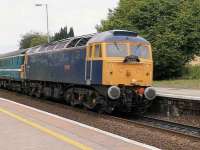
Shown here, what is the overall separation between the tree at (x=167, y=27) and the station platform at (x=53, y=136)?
106ft

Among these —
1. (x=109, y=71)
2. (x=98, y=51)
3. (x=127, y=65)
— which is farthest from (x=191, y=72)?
(x=109, y=71)

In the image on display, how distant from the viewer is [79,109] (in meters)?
21.3

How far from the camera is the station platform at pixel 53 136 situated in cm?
1030

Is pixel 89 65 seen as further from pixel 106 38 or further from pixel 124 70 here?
pixel 124 70

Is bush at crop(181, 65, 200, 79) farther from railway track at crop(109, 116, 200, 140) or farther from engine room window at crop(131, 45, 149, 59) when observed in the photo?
railway track at crop(109, 116, 200, 140)

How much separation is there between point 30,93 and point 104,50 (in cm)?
1265

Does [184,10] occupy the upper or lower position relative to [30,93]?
upper

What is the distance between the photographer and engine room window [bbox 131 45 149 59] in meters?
19.4

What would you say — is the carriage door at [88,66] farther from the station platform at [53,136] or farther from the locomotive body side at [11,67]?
the locomotive body side at [11,67]

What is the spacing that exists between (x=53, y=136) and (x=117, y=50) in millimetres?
8012

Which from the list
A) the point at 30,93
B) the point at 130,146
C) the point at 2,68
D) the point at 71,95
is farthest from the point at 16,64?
the point at 130,146

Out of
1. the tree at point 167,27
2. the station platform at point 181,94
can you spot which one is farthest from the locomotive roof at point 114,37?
the tree at point 167,27

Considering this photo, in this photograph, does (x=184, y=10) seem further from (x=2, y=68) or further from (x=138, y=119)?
(x=138, y=119)

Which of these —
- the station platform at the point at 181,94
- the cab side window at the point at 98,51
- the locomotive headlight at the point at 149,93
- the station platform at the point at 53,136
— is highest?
the cab side window at the point at 98,51
